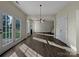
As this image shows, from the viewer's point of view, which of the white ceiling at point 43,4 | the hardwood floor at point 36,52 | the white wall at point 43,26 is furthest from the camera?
the white wall at point 43,26

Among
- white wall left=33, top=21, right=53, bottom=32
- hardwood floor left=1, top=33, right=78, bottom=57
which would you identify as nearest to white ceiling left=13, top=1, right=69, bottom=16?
hardwood floor left=1, top=33, right=78, bottom=57

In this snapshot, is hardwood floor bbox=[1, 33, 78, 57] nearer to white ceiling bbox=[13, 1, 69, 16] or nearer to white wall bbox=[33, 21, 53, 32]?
white ceiling bbox=[13, 1, 69, 16]

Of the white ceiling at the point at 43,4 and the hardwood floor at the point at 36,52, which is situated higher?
the white ceiling at the point at 43,4

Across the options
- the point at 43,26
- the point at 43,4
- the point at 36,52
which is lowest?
the point at 36,52

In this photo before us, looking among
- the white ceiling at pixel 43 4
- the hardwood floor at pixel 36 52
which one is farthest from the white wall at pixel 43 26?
the hardwood floor at pixel 36 52

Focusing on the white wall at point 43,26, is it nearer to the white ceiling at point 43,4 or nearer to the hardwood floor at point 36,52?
the white ceiling at point 43,4

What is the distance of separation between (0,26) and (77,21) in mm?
3485

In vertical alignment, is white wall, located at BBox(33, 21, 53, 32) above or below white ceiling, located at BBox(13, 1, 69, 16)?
below

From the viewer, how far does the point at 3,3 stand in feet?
15.4

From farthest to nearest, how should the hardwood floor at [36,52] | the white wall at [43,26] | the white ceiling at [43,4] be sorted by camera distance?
the white wall at [43,26] → the white ceiling at [43,4] → the hardwood floor at [36,52]

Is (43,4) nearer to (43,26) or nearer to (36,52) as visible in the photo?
(36,52)

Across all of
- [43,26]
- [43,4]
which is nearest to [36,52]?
[43,4]

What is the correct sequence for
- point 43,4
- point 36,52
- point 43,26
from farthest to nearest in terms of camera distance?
point 43,26 < point 43,4 < point 36,52

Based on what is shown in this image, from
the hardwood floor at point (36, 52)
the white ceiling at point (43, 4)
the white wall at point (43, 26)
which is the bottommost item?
the hardwood floor at point (36, 52)
